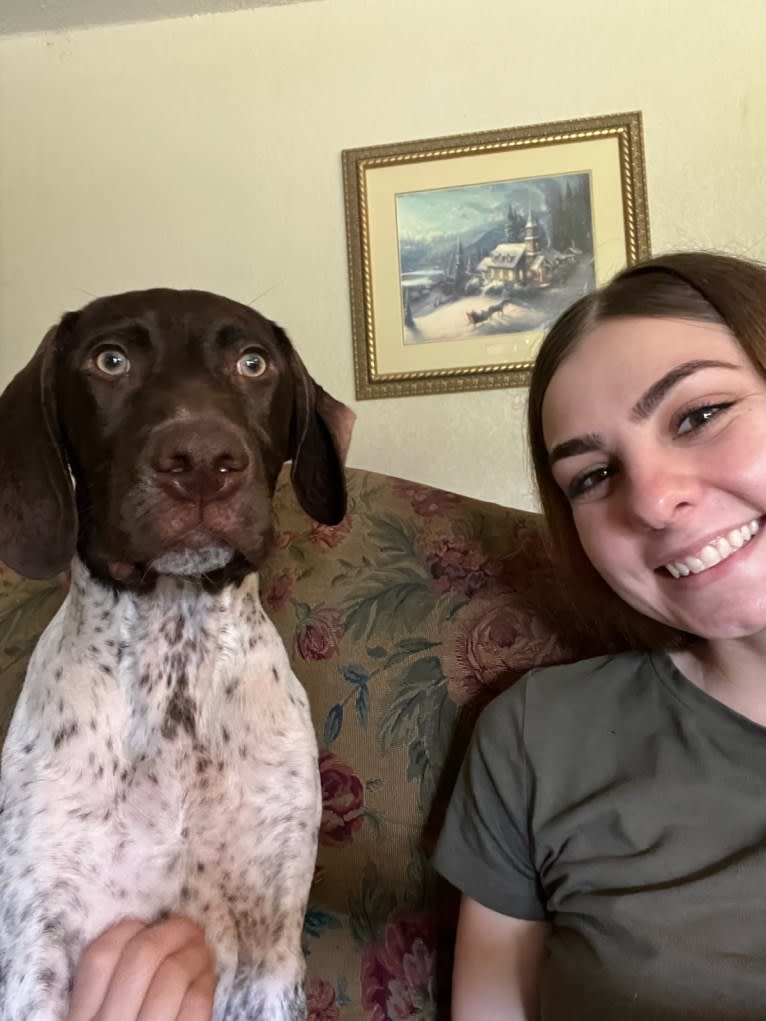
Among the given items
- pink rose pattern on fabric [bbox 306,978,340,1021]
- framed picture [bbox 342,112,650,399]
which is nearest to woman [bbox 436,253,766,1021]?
pink rose pattern on fabric [bbox 306,978,340,1021]

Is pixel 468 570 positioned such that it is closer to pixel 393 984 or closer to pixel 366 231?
pixel 393 984

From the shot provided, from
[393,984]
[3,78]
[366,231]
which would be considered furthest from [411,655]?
[3,78]

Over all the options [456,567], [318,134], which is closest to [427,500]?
[456,567]

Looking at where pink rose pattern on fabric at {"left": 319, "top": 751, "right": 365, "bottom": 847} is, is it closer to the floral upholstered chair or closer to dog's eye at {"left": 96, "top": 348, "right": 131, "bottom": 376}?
the floral upholstered chair

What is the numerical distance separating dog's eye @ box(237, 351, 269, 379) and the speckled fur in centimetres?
32

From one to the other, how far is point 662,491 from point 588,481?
0.56 feet

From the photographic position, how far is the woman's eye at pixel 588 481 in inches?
47.3

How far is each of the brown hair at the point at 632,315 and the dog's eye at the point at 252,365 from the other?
1.34 ft

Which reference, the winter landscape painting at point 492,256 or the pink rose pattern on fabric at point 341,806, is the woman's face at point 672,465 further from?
the winter landscape painting at point 492,256

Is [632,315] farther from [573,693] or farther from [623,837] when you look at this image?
[623,837]

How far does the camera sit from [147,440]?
1.16 m

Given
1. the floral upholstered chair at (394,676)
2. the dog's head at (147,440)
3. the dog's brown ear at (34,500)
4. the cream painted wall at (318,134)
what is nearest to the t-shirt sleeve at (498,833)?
the floral upholstered chair at (394,676)

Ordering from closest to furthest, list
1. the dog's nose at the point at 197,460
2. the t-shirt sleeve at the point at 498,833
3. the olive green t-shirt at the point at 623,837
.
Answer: the olive green t-shirt at the point at 623,837 → the dog's nose at the point at 197,460 → the t-shirt sleeve at the point at 498,833

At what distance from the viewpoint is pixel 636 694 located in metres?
1.24
